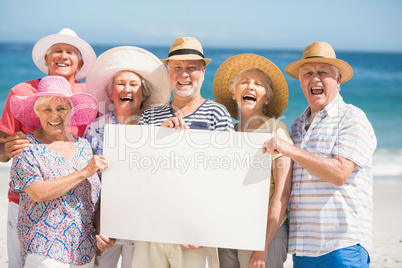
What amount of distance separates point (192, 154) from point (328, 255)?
116 centimetres

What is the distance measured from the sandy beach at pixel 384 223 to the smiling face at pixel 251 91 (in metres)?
2.54

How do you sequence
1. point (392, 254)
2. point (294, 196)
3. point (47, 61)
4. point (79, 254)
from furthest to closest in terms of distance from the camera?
point (392, 254) → point (47, 61) → point (294, 196) → point (79, 254)

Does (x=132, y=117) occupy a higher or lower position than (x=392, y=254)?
higher

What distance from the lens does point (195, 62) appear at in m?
3.13

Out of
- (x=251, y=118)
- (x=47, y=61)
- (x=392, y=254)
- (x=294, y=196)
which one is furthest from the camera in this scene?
(x=392, y=254)

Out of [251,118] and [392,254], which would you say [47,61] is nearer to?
[251,118]

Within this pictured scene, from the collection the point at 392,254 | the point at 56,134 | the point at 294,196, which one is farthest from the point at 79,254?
the point at 392,254

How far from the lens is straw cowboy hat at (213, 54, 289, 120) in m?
3.34

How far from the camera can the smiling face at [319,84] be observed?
3.06m

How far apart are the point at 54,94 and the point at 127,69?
815 mm

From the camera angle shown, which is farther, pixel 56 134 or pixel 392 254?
pixel 392 254

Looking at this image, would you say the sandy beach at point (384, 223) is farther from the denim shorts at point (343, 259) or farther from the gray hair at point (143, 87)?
the gray hair at point (143, 87)

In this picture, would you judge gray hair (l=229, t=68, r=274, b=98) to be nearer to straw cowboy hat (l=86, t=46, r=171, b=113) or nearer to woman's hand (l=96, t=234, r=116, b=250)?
straw cowboy hat (l=86, t=46, r=171, b=113)

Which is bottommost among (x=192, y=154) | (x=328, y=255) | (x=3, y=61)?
(x=328, y=255)
